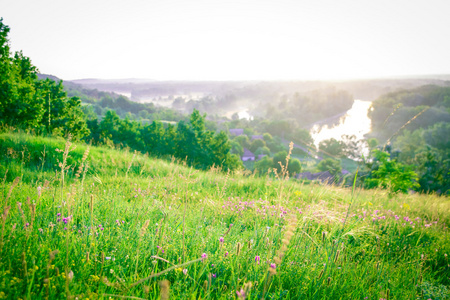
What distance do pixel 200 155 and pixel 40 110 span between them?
2012cm

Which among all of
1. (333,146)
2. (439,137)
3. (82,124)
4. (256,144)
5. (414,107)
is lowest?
(256,144)

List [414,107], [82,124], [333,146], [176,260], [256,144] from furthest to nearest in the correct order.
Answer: [256,144] → [414,107] → [333,146] → [82,124] → [176,260]

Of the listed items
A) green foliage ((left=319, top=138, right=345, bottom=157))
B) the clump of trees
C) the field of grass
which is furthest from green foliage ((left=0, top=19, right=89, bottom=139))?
green foliage ((left=319, top=138, right=345, bottom=157))

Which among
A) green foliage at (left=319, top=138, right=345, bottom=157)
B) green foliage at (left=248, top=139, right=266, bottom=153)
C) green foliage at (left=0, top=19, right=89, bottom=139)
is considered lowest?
green foliage at (left=248, top=139, right=266, bottom=153)

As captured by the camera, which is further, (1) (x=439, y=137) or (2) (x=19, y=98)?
(1) (x=439, y=137)

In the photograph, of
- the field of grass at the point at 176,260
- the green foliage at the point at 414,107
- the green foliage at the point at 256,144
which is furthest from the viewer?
the green foliage at the point at 256,144

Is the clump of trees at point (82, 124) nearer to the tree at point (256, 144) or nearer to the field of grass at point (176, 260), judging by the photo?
the field of grass at point (176, 260)

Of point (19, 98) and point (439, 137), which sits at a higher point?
point (19, 98)

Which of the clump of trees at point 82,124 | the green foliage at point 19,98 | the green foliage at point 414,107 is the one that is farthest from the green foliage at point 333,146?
the green foliage at point 19,98

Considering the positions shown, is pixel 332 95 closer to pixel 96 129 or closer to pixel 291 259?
pixel 96 129

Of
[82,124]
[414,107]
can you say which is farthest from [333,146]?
[82,124]

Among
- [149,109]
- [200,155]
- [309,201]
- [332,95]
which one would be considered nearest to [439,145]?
[200,155]

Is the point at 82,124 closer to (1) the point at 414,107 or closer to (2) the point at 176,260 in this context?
(2) the point at 176,260

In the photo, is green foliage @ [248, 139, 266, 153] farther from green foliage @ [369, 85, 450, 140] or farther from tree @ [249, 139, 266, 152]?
green foliage @ [369, 85, 450, 140]
